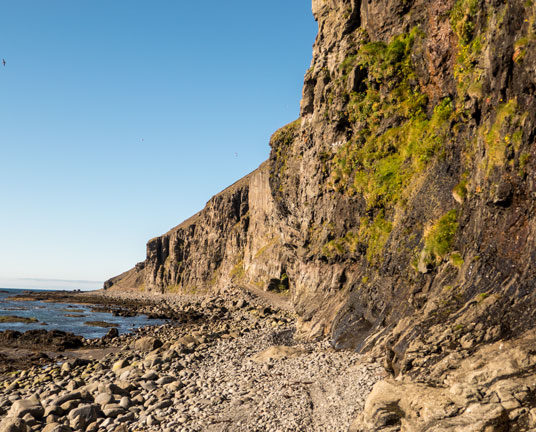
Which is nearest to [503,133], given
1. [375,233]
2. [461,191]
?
[461,191]

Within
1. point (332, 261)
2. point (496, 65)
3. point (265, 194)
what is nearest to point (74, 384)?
point (332, 261)

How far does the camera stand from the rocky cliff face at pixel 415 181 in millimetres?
11391

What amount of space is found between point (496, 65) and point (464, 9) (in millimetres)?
5950

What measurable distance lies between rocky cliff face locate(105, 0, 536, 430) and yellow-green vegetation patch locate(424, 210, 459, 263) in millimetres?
57

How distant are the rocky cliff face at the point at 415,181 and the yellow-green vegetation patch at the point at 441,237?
6cm

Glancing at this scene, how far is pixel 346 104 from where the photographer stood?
28.3m

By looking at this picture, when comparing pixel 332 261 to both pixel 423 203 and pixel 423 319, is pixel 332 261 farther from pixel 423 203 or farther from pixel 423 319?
pixel 423 319

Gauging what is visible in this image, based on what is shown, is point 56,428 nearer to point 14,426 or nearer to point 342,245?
point 14,426

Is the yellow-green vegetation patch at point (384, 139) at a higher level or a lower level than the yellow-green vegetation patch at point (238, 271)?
higher

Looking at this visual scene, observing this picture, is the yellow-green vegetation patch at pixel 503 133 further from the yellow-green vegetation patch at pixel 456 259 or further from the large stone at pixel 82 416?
the large stone at pixel 82 416

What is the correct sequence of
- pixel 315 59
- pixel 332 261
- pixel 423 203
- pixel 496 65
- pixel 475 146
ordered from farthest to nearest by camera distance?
pixel 315 59 → pixel 332 261 → pixel 423 203 → pixel 475 146 → pixel 496 65

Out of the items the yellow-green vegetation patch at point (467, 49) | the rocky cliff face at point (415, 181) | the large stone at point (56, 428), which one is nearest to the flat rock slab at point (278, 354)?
the rocky cliff face at point (415, 181)

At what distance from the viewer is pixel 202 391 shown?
52.6ft

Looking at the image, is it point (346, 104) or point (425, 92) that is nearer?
point (425, 92)
